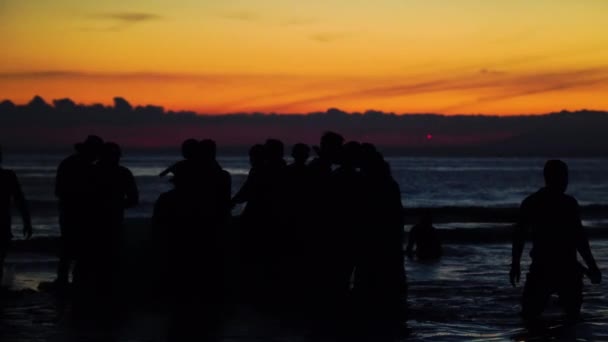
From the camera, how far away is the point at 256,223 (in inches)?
406

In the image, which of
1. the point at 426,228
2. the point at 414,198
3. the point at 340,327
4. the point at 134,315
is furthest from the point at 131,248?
the point at 414,198

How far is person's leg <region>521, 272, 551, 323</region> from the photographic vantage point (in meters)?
8.57

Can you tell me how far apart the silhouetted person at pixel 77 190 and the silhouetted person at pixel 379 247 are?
3199 mm

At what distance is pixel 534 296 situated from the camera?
28.5 ft

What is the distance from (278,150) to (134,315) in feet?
7.05

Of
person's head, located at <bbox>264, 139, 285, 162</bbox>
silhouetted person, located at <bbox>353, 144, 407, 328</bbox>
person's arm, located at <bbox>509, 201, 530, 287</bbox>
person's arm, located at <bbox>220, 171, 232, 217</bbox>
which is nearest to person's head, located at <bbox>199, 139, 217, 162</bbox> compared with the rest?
person's arm, located at <bbox>220, 171, 232, 217</bbox>

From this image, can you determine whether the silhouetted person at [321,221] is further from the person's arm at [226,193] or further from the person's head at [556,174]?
the person's head at [556,174]

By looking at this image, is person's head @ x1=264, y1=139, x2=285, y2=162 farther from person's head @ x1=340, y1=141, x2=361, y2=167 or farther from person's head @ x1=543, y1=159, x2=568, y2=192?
person's head @ x1=543, y1=159, x2=568, y2=192

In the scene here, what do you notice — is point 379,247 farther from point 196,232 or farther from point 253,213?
point 196,232

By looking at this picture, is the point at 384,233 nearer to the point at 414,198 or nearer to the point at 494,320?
the point at 494,320

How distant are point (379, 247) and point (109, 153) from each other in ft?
10.8

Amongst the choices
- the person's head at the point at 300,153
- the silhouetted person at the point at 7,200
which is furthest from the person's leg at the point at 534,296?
the silhouetted person at the point at 7,200

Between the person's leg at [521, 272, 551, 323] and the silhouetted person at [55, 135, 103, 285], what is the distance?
15.9 ft

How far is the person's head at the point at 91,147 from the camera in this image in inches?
430
